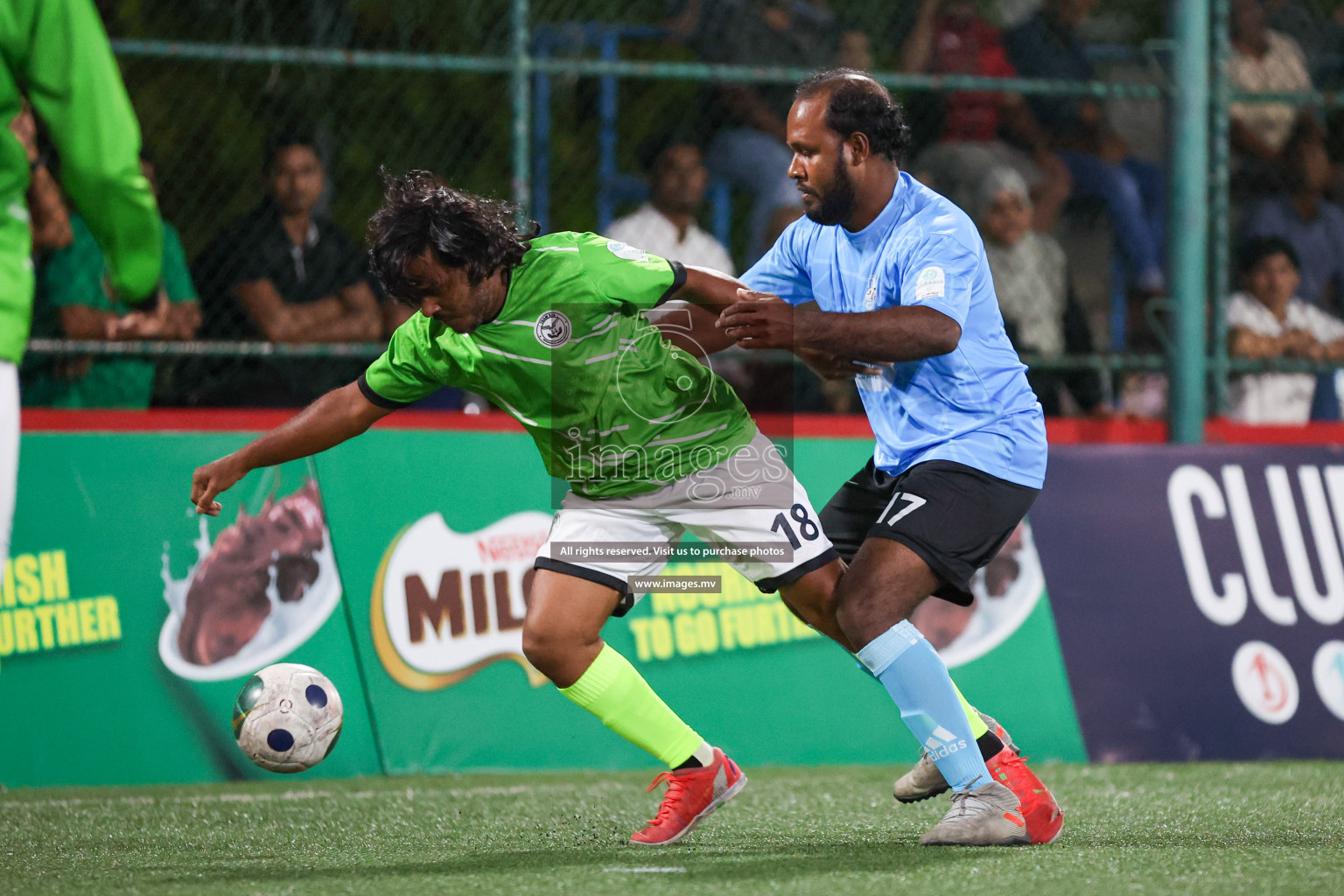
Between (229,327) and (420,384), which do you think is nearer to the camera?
(420,384)

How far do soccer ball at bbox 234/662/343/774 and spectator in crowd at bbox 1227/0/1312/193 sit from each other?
5.48 m

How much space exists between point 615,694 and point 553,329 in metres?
1.02

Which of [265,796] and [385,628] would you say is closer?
[265,796]

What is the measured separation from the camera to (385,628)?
613 centimetres

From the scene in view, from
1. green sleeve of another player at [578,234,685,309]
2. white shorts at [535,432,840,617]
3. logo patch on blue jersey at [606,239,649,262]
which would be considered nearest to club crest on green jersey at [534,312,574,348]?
green sleeve of another player at [578,234,685,309]

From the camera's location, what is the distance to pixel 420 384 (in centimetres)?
454

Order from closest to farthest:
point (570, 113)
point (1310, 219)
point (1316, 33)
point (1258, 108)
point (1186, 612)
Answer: point (1186, 612)
point (570, 113)
point (1258, 108)
point (1310, 219)
point (1316, 33)

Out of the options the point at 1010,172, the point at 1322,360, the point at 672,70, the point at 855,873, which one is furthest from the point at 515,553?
the point at 1322,360

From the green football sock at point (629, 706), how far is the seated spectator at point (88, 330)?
276 centimetres

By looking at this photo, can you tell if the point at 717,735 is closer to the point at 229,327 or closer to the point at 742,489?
the point at 742,489

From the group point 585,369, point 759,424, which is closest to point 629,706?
point 585,369

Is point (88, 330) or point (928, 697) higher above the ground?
point (88, 330)

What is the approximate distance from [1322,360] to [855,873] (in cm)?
474

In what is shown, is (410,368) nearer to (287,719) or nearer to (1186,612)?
(287,719)
